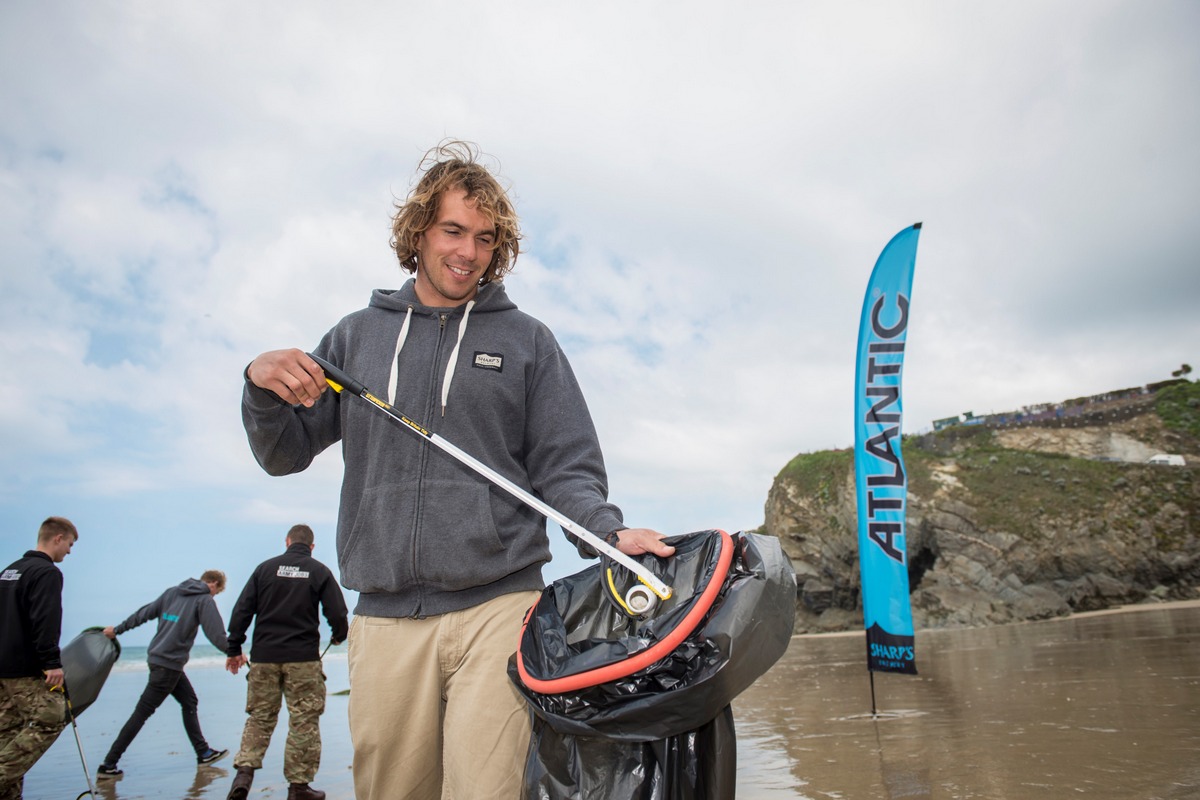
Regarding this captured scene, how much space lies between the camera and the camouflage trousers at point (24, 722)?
5.17m

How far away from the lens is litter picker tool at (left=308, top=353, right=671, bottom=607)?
1.70 metres

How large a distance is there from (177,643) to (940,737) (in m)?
6.93

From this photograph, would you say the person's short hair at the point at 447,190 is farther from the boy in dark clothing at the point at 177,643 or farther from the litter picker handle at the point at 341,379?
the boy in dark clothing at the point at 177,643

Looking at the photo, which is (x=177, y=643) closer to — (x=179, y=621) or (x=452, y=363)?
(x=179, y=621)

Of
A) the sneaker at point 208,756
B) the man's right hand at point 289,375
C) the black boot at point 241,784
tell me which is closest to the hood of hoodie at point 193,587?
the sneaker at point 208,756

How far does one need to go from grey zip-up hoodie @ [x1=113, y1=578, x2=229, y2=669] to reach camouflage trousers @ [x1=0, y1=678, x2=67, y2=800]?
1783mm

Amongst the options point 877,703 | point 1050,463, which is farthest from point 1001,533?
point 877,703

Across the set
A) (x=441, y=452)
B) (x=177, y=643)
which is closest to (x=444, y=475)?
A: (x=441, y=452)

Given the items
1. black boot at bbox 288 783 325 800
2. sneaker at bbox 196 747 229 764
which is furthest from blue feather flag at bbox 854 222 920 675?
sneaker at bbox 196 747 229 764

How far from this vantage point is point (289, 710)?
18.7 ft

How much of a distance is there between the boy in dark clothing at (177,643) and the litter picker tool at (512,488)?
5.90m

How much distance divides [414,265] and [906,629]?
597 centimetres

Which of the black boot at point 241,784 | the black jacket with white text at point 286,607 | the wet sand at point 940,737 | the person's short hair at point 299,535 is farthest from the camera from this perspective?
the person's short hair at point 299,535

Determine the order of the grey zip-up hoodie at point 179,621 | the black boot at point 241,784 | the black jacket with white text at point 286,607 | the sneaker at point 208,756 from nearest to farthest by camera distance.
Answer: the black boot at point 241,784
the black jacket with white text at point 286,607
the sneaker at point 208,756
the grey zip-up hoodie at point 179,621
